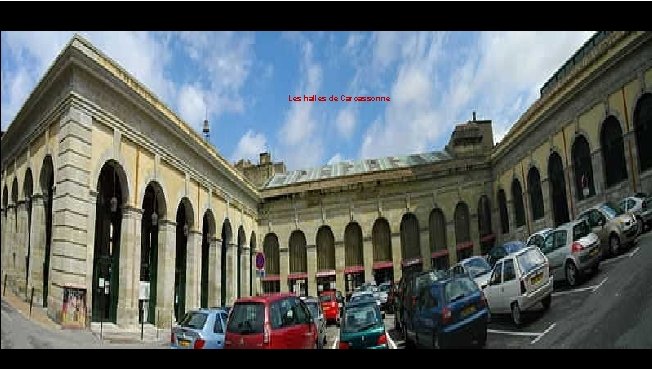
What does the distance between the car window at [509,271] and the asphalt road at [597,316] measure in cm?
97

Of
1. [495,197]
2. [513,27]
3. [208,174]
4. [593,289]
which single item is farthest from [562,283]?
[495,197]

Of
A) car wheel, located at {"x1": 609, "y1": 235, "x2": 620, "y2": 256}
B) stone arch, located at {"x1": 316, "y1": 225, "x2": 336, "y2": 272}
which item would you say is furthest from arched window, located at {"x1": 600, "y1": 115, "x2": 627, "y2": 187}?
stone arch, located at {"x1": 316, "y1": 225, "x2": 336, "y2": 272}

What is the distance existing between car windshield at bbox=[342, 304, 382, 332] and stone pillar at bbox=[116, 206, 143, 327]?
11826mm

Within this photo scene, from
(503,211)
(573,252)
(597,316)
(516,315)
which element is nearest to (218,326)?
(516,315)

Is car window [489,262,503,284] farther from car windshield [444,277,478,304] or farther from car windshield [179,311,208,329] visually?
car windshield [179,311,208,329]

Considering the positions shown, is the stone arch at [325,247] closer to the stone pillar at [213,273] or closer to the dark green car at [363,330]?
the stone pillar at [213,273]

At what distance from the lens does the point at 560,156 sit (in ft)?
102

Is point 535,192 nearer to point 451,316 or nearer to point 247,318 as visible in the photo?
point 451,316

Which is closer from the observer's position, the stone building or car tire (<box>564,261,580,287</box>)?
car tire (<box>564,261,580,287</box>)

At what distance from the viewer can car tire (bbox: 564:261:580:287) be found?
599 inches

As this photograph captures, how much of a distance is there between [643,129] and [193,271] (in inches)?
921

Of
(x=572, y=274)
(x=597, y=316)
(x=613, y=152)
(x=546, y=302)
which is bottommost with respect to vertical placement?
(x=597, y=316)

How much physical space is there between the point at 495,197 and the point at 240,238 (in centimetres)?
2004

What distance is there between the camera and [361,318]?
12875 millimetres
